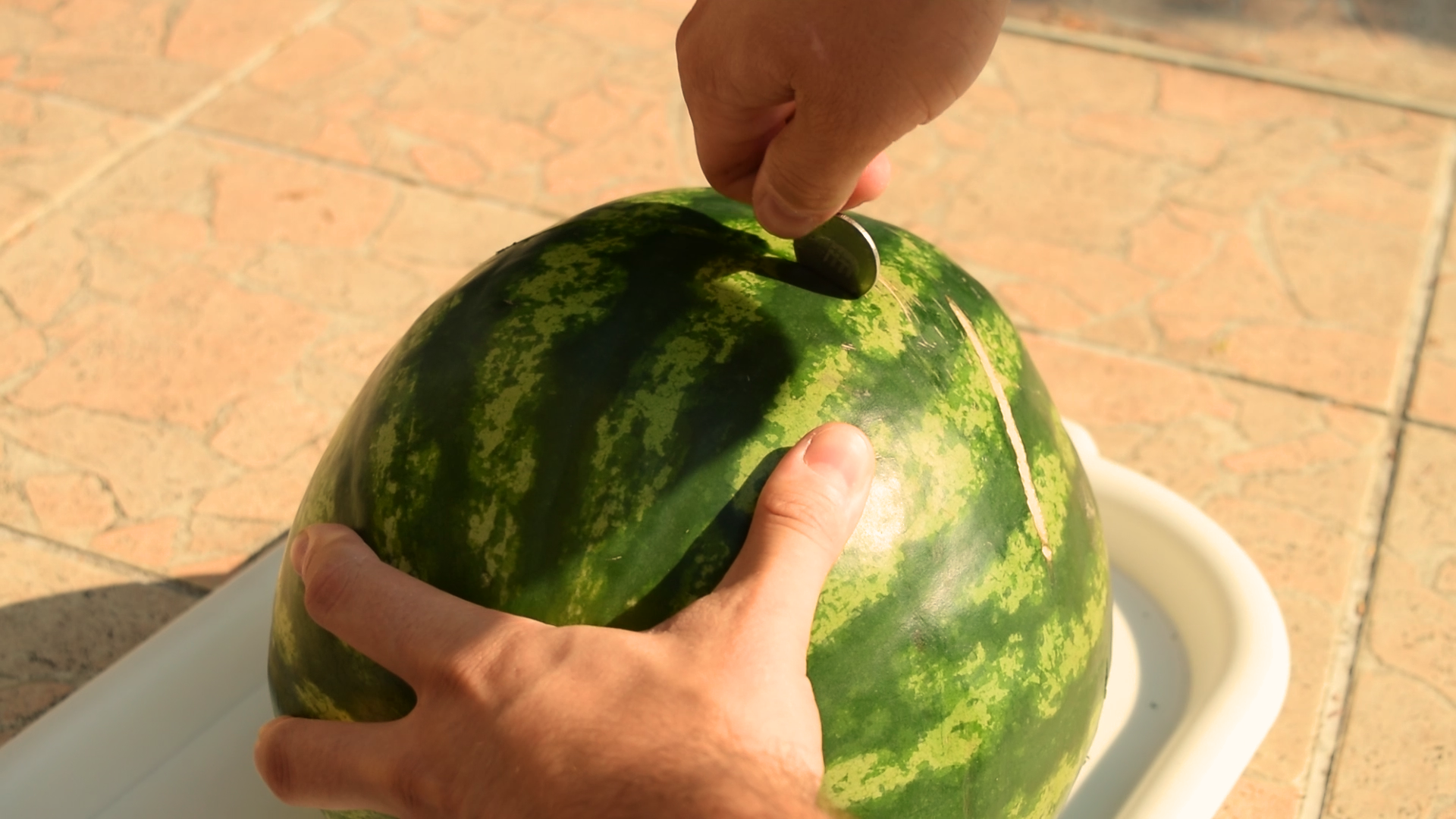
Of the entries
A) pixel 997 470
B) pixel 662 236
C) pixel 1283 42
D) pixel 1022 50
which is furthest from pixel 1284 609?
pixel 1283 42

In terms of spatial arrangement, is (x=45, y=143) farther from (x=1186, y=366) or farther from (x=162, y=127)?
(x=1186, y=366)

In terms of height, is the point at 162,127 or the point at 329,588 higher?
the point at 329,588

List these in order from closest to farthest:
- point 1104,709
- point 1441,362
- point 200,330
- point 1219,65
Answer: point 1104,709 → point 200,330 → point 1441,362 → point 1219,65

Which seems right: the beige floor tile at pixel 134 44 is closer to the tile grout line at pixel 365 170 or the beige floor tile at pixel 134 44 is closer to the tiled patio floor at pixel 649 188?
the tiled patio floor at pixel 649 188

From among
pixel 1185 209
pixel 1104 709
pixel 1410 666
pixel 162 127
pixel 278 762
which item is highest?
pixel 278 762

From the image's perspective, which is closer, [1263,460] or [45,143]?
[1263,460]

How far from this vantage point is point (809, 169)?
40.1 inches

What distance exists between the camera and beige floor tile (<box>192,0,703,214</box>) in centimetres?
286

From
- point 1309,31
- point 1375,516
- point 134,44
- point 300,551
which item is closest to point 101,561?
point 300,551

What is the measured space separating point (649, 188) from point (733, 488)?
181 cm

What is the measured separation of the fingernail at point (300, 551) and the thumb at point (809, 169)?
0.47m

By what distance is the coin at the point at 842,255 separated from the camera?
118cm

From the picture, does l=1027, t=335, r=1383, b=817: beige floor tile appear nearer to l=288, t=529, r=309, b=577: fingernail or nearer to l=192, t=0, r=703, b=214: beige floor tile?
l=192, t=0, r=703, b=214: beige floor tile

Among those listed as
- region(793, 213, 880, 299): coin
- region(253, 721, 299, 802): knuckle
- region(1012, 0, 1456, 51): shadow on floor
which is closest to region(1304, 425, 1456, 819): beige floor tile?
region(793, 213, 880, 299): coin
